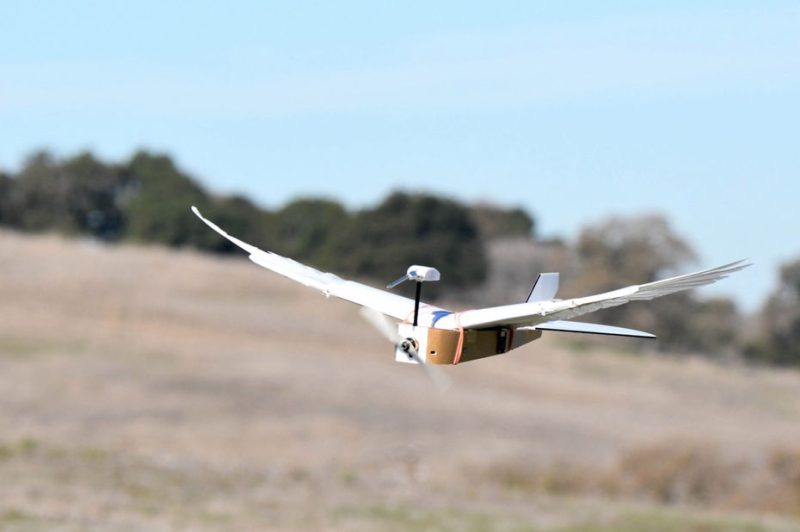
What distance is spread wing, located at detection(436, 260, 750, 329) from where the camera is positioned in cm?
457

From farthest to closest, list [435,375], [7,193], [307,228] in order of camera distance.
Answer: [7,193] → [307,228] → [435,375]

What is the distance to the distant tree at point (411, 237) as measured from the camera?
1017cm

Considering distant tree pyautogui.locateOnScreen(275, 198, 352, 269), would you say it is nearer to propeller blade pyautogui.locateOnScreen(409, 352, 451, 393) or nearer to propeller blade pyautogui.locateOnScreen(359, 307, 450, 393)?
propeller blade pyautogui.locateOnScreen(359, 307, 450, 393)

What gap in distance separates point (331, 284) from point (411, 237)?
18.1 ft

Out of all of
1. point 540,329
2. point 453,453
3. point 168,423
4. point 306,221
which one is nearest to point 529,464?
point 453,453

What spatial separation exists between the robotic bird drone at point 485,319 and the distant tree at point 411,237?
13.4 ft

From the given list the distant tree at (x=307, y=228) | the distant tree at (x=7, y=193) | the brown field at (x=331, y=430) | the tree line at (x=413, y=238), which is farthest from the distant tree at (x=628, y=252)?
the brown field at (x=331, y=430)

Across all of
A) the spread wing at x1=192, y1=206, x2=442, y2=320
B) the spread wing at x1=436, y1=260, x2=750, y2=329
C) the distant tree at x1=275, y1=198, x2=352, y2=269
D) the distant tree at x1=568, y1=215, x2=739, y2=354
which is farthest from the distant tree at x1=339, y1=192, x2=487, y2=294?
the spread wing at x1=436, y1=260, x2=750, y2=329

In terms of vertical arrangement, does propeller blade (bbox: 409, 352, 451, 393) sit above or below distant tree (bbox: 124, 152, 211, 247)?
below

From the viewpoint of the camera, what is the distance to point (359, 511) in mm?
83500

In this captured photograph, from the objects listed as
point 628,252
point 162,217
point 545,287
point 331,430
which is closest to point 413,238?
point 162,217

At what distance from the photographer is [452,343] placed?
478 centimetres

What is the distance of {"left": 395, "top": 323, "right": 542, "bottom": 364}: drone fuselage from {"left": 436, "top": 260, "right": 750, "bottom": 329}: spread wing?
0.04 meters

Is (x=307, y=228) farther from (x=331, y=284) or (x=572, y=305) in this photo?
(x=572, y=305)
